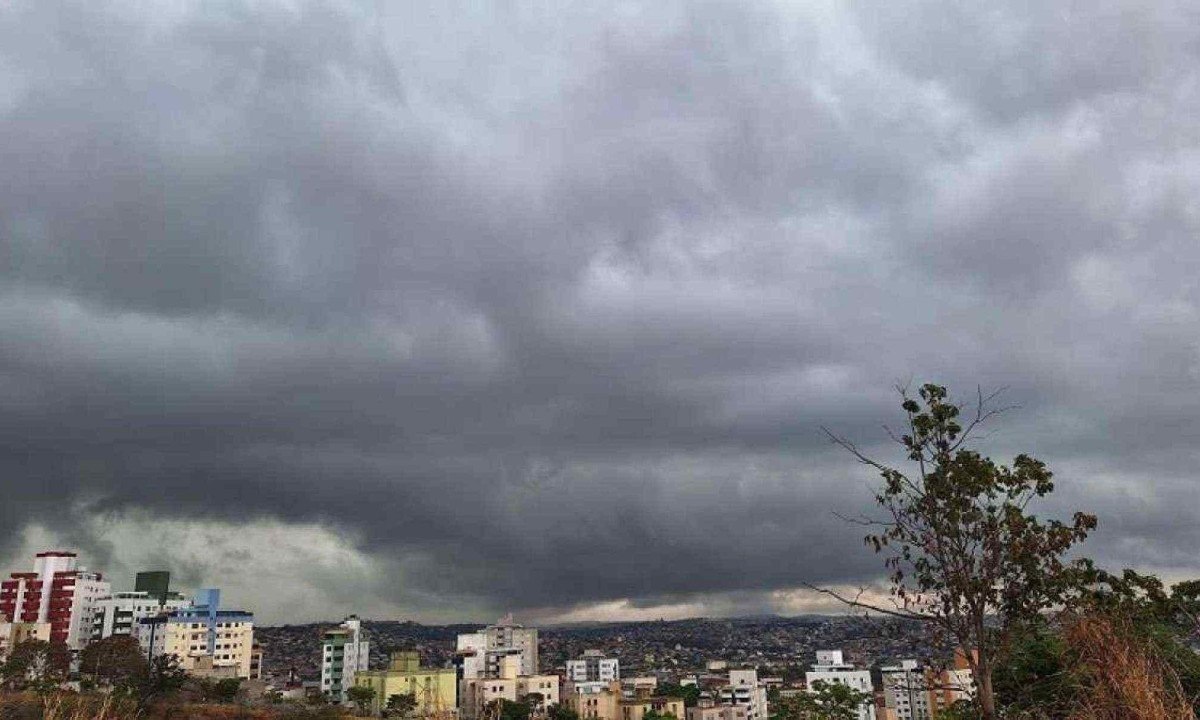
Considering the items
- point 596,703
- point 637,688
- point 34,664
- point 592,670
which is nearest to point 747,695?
point 637,688

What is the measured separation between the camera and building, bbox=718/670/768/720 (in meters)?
99.2

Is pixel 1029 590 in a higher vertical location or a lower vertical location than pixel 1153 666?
higher

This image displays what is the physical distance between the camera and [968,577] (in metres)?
11.1

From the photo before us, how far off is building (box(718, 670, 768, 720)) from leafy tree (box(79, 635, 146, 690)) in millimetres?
59763

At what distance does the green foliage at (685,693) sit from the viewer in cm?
9519

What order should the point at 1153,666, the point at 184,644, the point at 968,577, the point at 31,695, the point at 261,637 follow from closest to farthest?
the point at 1153,666 < the point at 968,577 < the point at 31,695 < the point at 184,644 < the point at 261,637

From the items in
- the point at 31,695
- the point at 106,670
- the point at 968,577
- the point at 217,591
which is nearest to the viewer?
the point at 968,577

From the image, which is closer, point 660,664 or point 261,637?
point 660,664

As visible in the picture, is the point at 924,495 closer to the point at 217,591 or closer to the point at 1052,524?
the point at 1052,524

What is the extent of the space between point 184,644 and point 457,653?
30523 mm

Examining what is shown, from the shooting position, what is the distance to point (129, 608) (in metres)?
105

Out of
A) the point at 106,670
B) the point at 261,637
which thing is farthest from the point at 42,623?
the point at 261,637

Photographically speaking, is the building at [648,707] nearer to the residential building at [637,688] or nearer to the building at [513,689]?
the building at [513,689]

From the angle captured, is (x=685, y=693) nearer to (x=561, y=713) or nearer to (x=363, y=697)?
(x=561, y=713)
